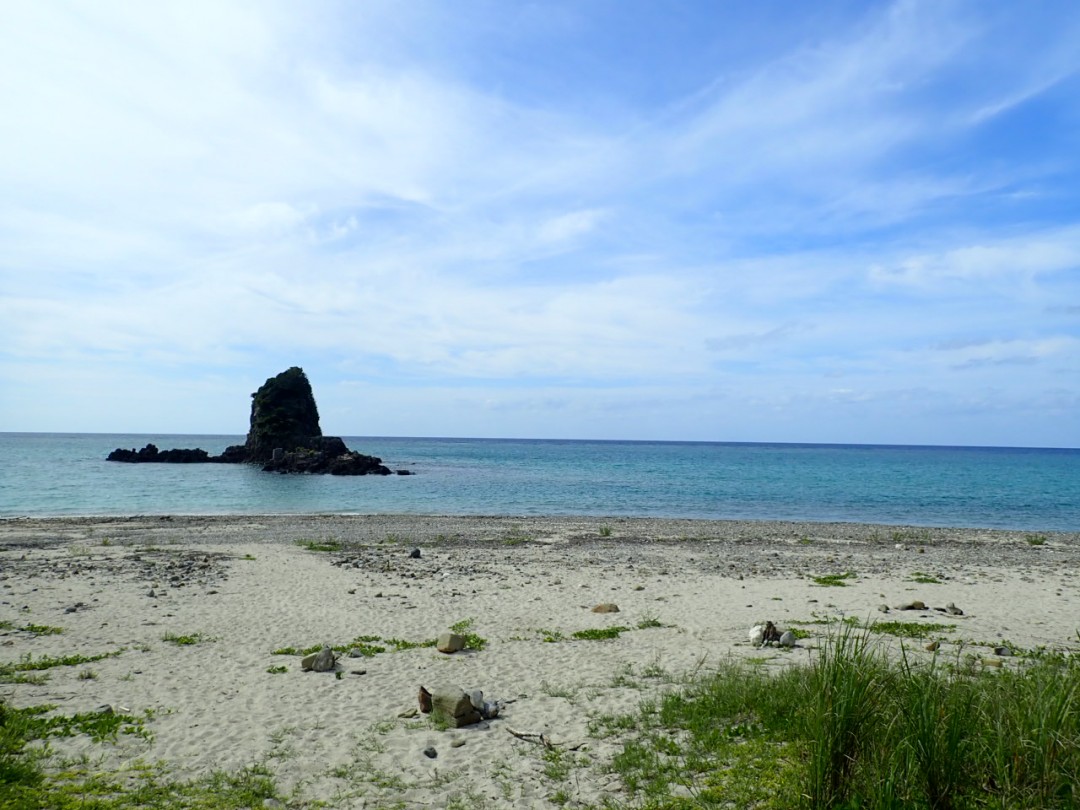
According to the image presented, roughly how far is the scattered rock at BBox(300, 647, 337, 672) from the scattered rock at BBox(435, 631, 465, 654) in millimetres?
1973

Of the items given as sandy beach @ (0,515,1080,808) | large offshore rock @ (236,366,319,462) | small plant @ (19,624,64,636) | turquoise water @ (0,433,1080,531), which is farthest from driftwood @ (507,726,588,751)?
large offshore rock @ (236,366,319,462)

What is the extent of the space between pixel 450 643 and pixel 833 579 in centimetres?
1271

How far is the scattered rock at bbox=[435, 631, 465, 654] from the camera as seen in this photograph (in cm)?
1235

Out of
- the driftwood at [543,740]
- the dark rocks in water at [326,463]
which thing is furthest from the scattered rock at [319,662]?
the dark rocks in water at [326,463]

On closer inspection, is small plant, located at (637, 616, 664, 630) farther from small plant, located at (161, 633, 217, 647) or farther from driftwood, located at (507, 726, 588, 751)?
small plant, located at (161, 633, 217, 647)

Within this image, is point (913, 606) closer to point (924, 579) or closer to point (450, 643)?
point (924, 579)

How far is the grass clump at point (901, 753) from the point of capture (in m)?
5.34

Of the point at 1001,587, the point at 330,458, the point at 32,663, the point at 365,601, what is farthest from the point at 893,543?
the point at 330,458

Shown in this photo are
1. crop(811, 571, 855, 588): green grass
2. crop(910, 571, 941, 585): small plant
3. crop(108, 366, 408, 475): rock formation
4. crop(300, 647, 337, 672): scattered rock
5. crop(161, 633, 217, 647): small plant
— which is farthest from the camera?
crop(108, 366, 408, 475): rock formation

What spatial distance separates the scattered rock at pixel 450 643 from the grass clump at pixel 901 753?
559cm

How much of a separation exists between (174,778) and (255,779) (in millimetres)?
844

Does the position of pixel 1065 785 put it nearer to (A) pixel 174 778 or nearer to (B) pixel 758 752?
(B) pixel 758 752

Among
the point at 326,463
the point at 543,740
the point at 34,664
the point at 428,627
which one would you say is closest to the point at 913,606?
the point at 428,627

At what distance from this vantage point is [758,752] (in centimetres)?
732
